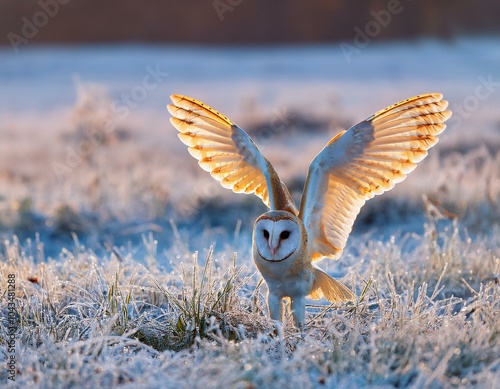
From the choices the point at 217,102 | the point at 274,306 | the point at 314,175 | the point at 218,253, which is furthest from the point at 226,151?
the point at 217,102

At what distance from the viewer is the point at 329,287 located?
343 cm

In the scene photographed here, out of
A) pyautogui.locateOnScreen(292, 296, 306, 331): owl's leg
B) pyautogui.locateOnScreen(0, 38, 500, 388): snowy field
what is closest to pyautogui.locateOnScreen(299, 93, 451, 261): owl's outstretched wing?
pyautogui.locateOnScreen(292, 296, 306, 331): owl's leg

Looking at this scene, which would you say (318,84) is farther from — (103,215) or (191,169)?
(103,215)

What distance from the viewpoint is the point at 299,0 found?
19.2 meters

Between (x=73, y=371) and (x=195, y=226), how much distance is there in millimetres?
3322

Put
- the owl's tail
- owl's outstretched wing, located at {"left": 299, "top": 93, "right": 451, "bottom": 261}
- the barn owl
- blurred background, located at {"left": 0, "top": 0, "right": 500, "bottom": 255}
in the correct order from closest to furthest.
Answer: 1. the barn owl
2. owl's outstretched wing, located at {"left": 299, "top": 93, "right": 451, "bottom": 261}
3. the owl's tail
4. blurred background, located at {"left": 0, "top": 0, "right": 500, "bottom": 255}

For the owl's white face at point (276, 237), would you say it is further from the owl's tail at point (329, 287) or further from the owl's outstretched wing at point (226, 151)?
the owl's tail at point (329, 287)

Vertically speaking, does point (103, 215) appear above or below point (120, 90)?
below

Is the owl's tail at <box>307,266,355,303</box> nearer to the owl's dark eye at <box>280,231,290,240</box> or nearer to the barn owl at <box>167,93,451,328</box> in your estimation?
the barn owl at <box>167,93,451,328</box>

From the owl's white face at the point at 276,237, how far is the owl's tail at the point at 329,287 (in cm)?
35

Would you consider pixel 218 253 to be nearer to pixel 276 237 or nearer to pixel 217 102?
pixel 276 237

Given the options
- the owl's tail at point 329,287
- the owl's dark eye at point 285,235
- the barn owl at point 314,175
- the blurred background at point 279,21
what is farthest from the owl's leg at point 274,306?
the blurred background at point 279,21

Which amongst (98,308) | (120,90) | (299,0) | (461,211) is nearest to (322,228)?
(98,308)

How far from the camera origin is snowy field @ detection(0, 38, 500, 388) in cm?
301
